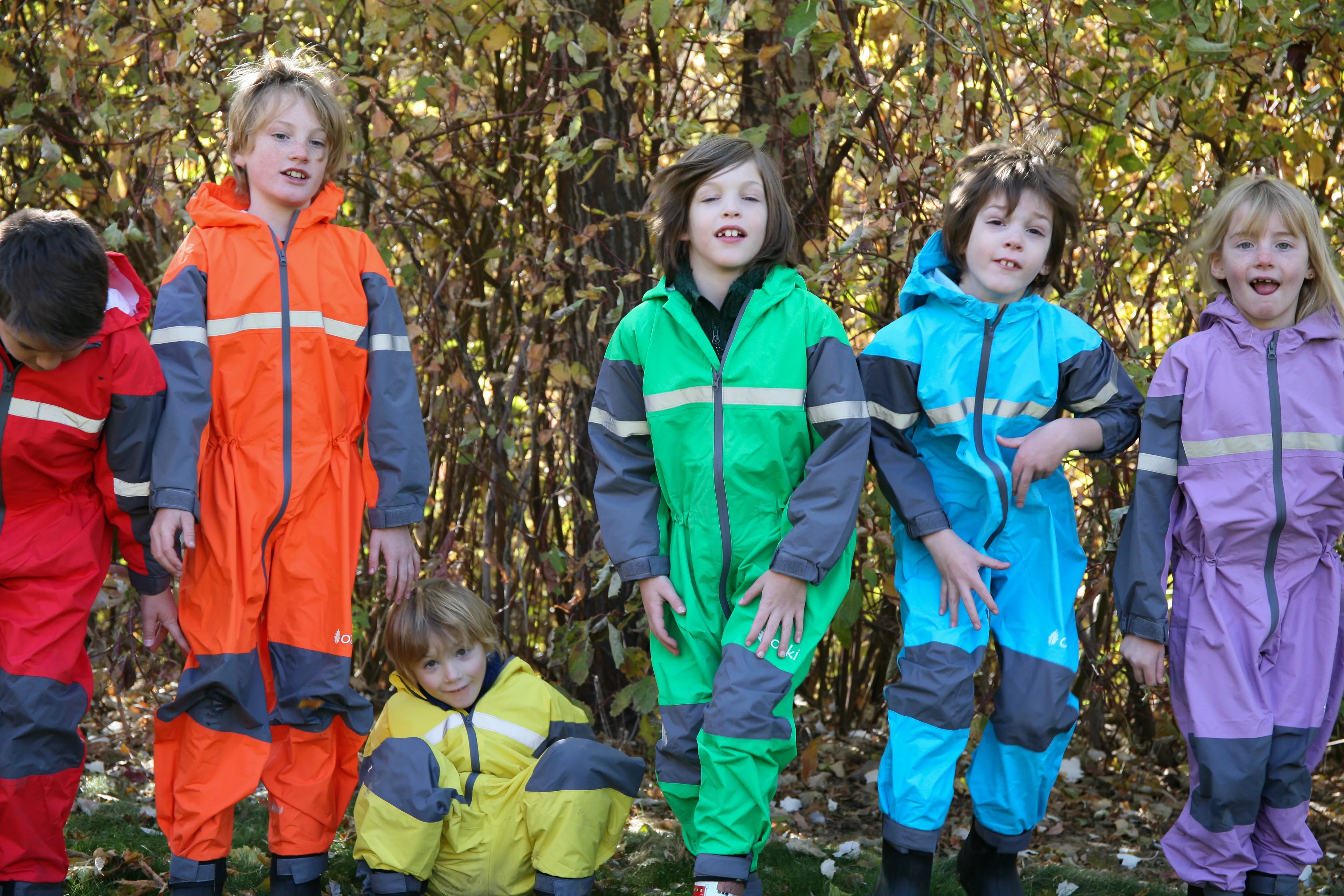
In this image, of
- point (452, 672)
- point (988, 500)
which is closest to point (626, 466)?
point (452, 672)

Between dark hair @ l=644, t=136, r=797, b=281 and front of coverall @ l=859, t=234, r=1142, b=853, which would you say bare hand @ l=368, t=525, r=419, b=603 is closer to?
dark hair @ l=644, t=136, r=797, b=281

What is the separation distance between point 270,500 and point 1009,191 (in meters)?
1.79

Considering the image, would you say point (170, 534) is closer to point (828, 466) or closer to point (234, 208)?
point (234, 208)

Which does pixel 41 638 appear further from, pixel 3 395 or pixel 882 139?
pixel 882 139

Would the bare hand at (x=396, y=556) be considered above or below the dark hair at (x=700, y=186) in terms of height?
below

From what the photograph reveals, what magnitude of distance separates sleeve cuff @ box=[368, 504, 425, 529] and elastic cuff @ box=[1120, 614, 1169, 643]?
161 cm

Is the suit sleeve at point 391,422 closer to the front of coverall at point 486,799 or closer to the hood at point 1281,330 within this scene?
the front of coverall at point 486,799

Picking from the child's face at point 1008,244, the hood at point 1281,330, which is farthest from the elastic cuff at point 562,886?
the hood at point 1281,330

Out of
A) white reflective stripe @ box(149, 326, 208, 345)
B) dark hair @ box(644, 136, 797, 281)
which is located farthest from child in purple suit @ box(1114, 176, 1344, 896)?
white reflective stripe @ box(149, 326, 208, 345)

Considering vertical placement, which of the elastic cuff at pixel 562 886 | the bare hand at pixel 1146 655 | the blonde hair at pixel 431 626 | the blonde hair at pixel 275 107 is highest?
the blonde hair at pixel 275 107

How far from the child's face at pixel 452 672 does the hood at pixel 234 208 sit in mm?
1058

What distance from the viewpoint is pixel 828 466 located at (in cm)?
267

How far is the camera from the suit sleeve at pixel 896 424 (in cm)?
280

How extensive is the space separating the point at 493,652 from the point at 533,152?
6.06 ft
